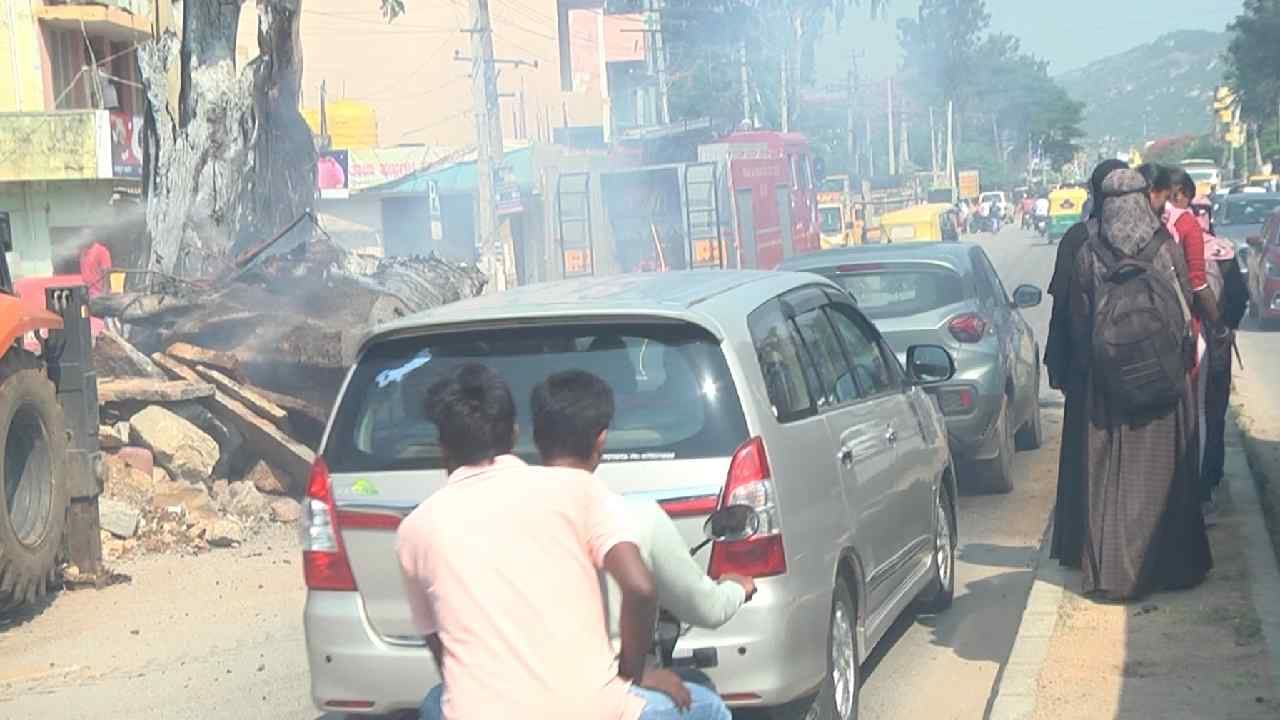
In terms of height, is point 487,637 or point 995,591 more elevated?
point 487,637

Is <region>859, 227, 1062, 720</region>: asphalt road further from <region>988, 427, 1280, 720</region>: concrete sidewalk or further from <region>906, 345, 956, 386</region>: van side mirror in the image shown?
<region>906, 345, 956, 386</region>: van side mirror

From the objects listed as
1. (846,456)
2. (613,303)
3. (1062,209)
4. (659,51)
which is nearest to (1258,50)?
(1062,209)

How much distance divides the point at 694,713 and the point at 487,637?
2.10ft

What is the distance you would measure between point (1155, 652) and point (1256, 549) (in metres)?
1.71

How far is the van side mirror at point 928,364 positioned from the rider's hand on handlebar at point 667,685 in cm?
408

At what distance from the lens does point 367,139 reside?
1939 inches

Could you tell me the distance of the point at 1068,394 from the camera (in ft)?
25.2

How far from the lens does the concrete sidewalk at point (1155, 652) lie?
5.86 m

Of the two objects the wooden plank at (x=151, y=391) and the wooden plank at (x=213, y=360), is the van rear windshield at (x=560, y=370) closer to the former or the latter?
the wooden plank at (x=151, y=391)

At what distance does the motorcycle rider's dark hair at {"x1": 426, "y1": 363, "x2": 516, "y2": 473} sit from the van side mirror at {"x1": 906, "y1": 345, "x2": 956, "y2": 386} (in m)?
4.23

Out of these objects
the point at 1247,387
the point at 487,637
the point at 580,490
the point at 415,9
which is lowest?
the point at 1247,387

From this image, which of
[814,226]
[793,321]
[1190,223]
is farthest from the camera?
[814,226]

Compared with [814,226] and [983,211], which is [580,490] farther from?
[983,211]

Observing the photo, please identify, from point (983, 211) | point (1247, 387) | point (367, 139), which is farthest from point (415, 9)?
point (1247, 387)
